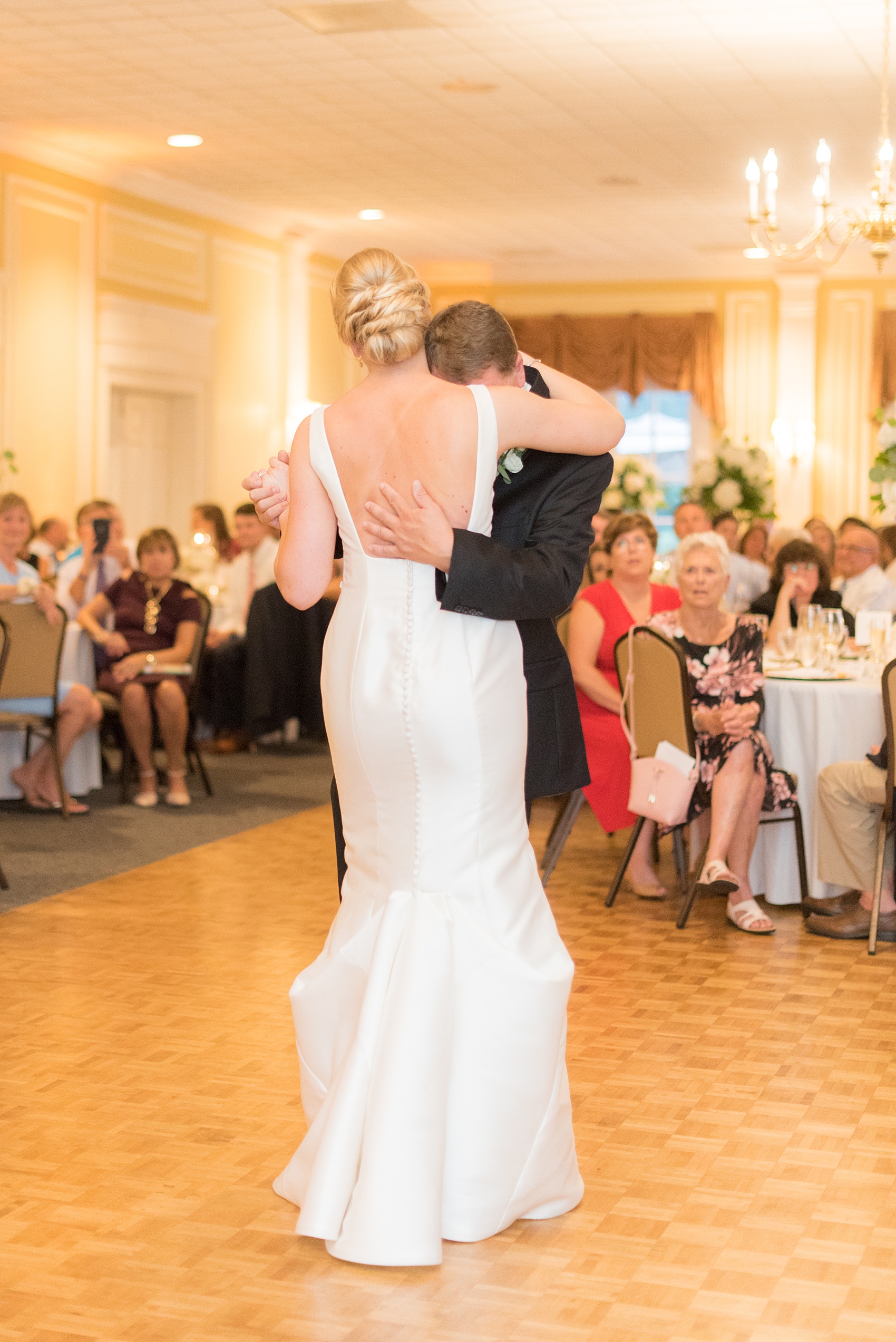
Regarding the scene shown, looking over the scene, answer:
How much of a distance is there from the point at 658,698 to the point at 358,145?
18.8 feet

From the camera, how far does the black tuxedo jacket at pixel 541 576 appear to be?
98.8 inches

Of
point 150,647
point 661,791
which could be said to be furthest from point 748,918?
point 150,647

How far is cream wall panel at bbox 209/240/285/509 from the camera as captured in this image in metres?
11.7

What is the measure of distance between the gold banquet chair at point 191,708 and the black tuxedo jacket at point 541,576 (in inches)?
185

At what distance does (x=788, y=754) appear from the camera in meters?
5.20

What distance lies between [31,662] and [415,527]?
14.7 ft

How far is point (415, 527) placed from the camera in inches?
97.1

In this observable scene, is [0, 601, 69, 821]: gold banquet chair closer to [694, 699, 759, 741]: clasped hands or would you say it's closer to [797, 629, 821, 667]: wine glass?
[694, 699, 759, 741]: clasped hands

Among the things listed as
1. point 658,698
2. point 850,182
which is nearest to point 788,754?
point 658,698

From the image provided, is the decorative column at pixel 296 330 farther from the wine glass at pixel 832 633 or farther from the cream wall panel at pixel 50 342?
the wine glass at pixel 832 633

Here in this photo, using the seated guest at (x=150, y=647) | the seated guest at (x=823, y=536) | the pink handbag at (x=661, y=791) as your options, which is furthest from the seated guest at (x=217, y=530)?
the pink handbag at (x=661, y=791)

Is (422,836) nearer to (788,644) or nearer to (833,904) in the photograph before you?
(833,904)

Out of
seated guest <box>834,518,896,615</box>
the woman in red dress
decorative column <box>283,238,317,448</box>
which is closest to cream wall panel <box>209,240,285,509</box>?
decorative column <box>283,238,317,448</box>

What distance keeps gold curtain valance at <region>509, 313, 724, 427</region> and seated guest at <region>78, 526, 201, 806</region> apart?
24.4 feet
